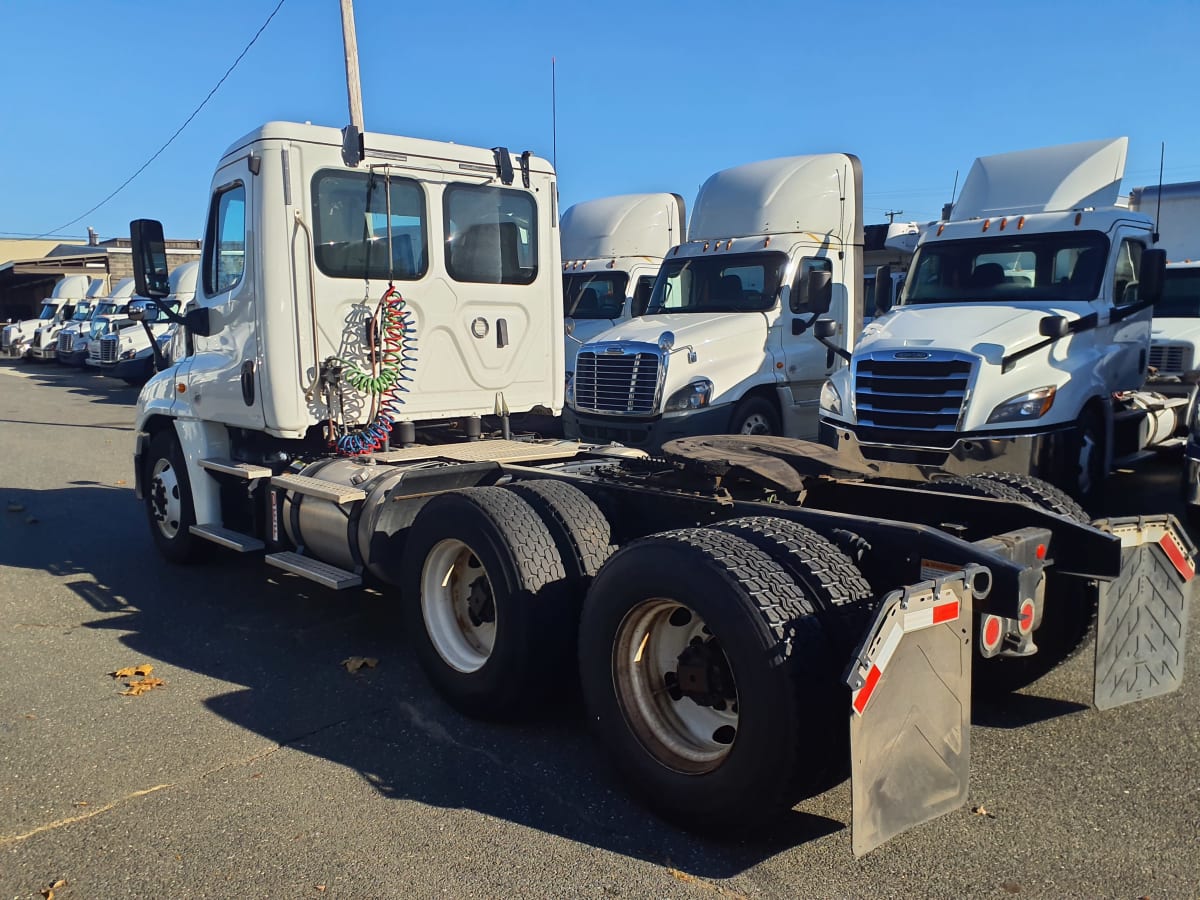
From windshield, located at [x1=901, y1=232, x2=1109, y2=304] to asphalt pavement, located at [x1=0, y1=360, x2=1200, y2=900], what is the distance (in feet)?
15.1

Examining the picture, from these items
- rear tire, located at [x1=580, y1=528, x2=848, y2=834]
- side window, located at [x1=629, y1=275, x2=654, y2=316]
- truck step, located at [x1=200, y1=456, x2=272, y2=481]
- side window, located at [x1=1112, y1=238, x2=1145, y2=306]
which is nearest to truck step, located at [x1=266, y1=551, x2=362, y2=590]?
truck step, located at [x1=200, y1=456, x2=272, y2=481]

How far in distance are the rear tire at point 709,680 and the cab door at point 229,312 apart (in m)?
3.57

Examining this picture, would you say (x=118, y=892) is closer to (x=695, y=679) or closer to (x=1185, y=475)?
(x=695, y=679)

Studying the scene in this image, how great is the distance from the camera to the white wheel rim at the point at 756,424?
11.1 meters

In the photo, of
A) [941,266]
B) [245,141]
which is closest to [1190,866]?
[245,141]

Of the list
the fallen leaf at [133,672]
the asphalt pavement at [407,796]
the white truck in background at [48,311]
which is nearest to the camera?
the asphalt pavement at [407,796]

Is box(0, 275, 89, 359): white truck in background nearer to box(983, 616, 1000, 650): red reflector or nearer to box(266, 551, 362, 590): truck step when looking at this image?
box(266, 551, 362, 590): truck step

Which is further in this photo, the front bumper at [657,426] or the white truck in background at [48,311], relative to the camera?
the white truck in background at [48,311]

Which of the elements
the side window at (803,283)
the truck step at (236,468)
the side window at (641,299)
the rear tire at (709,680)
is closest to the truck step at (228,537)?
the truck step at (236,468)

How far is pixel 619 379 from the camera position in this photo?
36.3 ft

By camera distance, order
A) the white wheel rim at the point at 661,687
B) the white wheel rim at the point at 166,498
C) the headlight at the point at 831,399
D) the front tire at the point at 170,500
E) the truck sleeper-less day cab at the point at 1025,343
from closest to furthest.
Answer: the white wheel rim at the point at 661,687, the front tire at the point at 170,500, the white wheel rim at the point at 166,498, the truck sleeper-less day cab at the point at 1025,343, the headlight at the point at 831,399

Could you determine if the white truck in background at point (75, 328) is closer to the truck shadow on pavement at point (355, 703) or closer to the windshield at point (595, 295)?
the windshield at point (595, 295)

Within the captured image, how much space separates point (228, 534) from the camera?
675cm

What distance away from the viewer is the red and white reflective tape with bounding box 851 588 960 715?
2.96m
